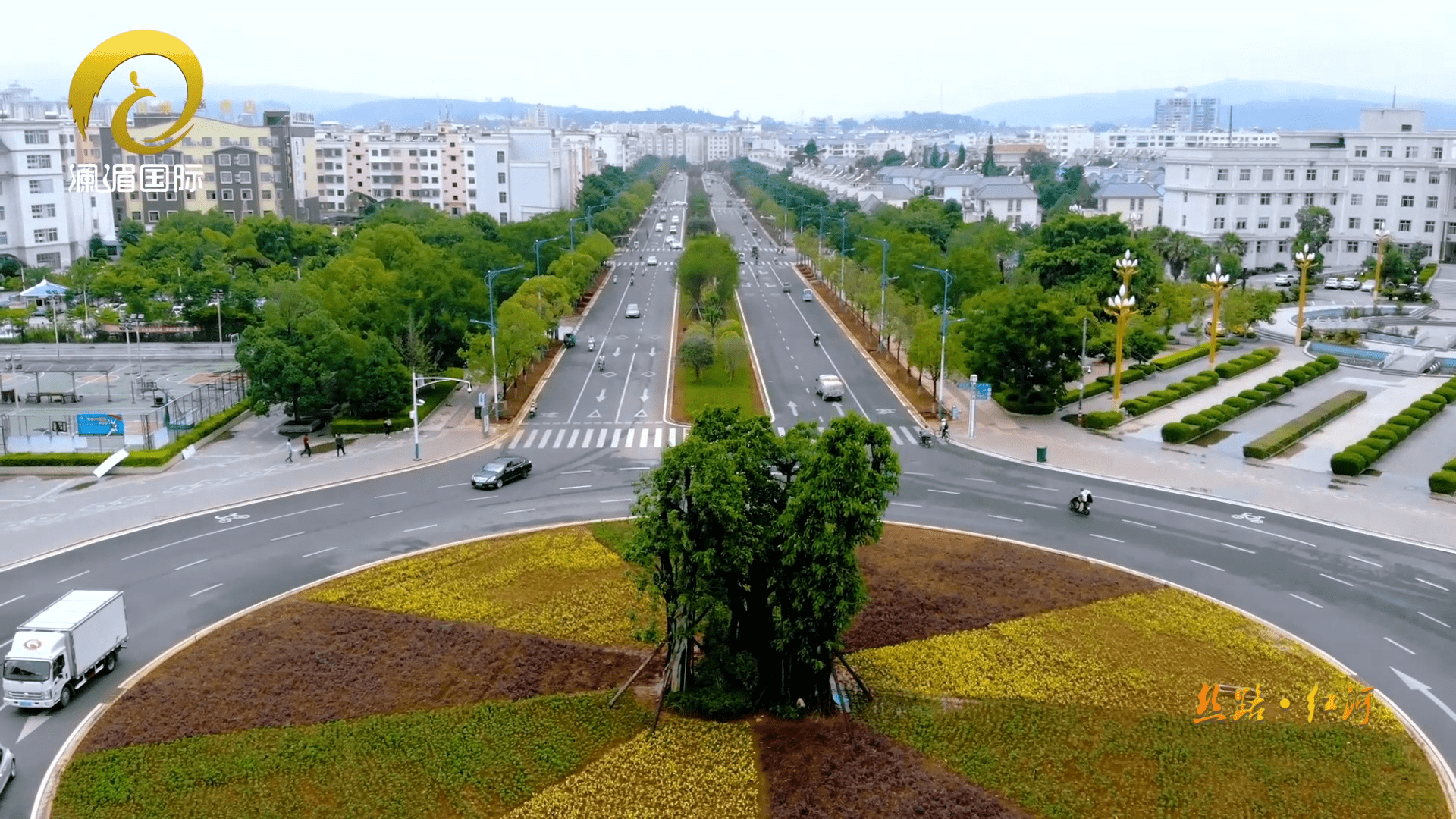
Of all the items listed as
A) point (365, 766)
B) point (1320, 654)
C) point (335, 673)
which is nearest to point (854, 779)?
point (365, 766)

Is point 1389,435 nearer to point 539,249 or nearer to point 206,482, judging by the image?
point 206,482

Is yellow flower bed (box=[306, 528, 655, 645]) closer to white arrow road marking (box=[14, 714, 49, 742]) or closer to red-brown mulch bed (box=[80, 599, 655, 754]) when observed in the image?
red-brown mulch bed (box=[80, 599, 655, 754])

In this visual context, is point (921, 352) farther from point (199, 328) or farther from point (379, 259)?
point (199, 328)

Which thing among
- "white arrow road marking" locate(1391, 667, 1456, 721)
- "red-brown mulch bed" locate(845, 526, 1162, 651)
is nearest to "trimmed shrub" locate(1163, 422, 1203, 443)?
"red-brown mulch bed" locate(845, 526, 1162, 651)

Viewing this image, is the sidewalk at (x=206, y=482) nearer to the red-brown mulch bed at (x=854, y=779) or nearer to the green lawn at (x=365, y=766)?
the green lawn at (x=365, y=766)

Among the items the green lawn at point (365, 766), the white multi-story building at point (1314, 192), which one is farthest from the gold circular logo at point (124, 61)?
the white multi-story building at point (1314, 192)

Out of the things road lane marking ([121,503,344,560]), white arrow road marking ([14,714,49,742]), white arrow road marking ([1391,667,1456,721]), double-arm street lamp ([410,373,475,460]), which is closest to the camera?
white arrow road marking ([14,714,49,742])

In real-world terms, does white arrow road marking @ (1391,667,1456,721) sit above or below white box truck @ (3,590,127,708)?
below
